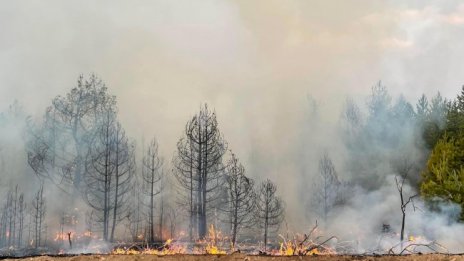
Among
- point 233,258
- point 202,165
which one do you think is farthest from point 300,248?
point 202,165

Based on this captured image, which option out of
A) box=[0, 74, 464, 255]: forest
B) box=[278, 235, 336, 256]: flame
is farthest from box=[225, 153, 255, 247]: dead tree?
box=[278, 235, 336, 256]: flame

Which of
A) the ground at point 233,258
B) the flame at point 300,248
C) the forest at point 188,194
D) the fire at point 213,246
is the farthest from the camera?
the forest at point 188,194

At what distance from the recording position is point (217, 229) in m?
44.8

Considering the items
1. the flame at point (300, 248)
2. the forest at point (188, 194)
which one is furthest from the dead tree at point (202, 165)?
the flame at point (300, 248)

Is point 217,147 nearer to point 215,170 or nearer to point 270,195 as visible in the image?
point 215,170

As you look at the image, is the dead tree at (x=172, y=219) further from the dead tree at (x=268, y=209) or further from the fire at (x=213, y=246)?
the dead tree at (x=268, y=209)

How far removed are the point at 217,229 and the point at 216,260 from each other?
3616cm

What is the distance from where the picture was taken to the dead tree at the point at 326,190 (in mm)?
49906

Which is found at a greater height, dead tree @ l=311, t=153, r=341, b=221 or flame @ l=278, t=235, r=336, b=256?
dead tree @ l=311, t=153, r=341, b=221

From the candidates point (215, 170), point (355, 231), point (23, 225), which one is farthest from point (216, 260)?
point (23, 225)

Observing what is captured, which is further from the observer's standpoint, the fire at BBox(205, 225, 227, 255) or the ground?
the fire at BBox(205, 225, 227, 255)

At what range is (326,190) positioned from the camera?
168 ft

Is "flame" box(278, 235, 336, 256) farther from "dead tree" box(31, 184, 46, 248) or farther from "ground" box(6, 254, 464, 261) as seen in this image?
"dead tree" box(31, 184, 46, 248)

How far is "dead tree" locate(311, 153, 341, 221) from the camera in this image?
49.9m
